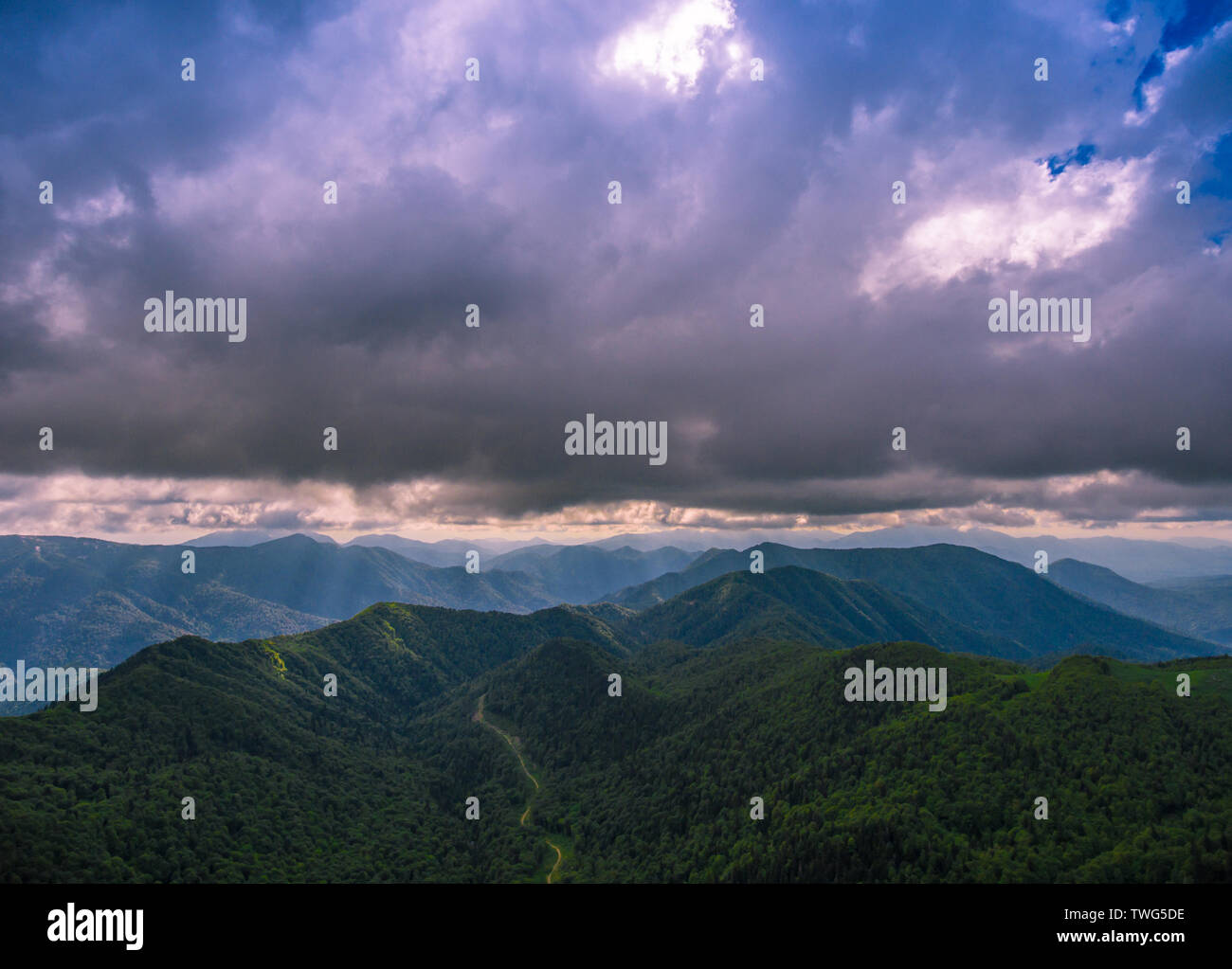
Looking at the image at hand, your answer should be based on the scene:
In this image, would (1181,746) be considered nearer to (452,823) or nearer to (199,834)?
(452,823)

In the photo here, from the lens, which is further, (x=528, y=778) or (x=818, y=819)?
(x=528, y=778)

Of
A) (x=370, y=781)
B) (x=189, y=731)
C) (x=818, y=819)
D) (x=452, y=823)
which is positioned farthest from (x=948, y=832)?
(x=189, y=731)

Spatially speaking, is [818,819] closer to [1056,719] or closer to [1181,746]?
[1056,719]

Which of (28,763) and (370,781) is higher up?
(28,763)

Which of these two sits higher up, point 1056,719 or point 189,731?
point 1056,719
